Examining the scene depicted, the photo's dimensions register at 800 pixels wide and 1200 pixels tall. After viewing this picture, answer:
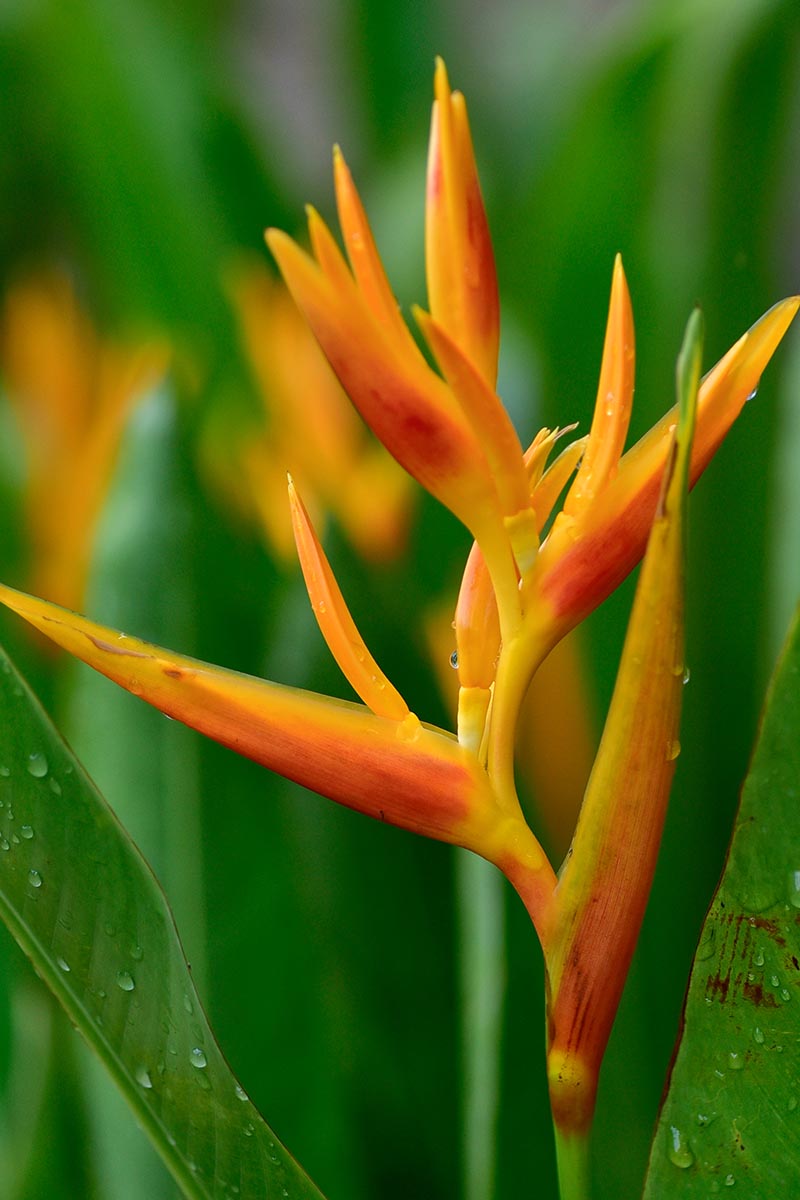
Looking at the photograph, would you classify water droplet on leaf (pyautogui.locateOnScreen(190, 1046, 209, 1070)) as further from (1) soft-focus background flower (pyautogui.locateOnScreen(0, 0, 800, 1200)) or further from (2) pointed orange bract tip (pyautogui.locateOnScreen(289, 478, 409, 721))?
(1) soft-focus background flower (pyautogui.locateOnScreen(0, 0, 800, 1200))

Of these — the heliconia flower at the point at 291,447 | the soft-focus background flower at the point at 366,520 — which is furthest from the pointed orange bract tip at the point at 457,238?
the heliconia flower at the point at 291,447

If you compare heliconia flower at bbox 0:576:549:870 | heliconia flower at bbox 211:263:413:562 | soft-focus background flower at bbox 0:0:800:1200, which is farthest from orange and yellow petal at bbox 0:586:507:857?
heliconia flower at bbox 211:263:413:562

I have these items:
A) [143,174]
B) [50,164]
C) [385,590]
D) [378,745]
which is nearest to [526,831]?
[378,745]

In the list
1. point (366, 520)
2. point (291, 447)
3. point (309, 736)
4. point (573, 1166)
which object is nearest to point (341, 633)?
point (309, 736)

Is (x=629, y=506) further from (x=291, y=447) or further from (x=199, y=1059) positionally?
(x=291, y=447)

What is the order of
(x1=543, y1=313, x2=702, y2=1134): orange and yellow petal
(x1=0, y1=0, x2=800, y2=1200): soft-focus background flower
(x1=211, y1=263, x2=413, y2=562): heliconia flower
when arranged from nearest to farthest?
1. (x1=543, y1=313, x2=702, y2=1134): orange and yellow petal
2. (x1=0, y1=0, x2=800, y2=1200): soft-focus background flower
3. (x1=211, y1=263, x2=413, y2=562): heliconia flower

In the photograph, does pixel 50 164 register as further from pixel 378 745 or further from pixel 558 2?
pixel 378 745

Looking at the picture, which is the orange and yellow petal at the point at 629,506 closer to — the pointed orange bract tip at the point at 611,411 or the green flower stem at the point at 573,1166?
the pointed orange bract tip at the point at 611,411
